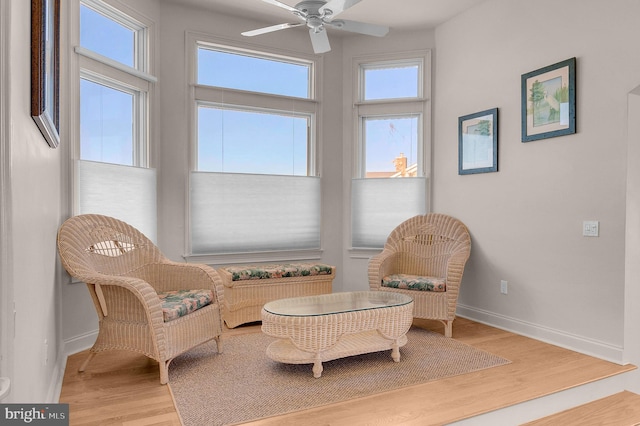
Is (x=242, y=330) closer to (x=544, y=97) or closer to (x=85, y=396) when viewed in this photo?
(x=85, y=396)

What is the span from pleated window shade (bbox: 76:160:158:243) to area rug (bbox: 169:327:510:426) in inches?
51.3

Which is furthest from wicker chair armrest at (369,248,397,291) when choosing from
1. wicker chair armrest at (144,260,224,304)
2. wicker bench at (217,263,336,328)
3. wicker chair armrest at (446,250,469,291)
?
wicker chair armrest at (144,260,224,304)

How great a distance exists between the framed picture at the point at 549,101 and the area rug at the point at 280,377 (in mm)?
1807

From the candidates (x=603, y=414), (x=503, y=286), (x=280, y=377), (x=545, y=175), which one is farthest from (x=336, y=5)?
(x=603, y=414)

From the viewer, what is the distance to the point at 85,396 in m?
2.42

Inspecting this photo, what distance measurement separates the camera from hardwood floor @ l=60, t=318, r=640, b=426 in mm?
2162

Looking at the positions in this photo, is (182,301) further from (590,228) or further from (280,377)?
(590,228)

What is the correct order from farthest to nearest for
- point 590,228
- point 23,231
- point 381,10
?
point 381,10, point 590,228, point 23,231

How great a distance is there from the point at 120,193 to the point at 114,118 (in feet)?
2.18

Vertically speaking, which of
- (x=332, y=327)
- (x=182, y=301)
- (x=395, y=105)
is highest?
(x=395, y=105)

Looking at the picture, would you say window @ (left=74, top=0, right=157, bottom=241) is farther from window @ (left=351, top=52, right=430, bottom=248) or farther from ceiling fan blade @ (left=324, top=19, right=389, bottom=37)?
window @ (left=351, top=52, right=430, bottom=248)

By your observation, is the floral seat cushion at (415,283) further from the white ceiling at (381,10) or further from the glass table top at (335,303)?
the white ceiling at (381,10)

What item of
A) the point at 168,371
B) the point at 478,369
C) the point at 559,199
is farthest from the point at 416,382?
the point at 559,199

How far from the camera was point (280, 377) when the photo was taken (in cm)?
267
